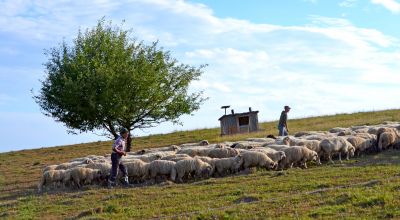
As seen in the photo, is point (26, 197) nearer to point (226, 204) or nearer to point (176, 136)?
point (226, 204)

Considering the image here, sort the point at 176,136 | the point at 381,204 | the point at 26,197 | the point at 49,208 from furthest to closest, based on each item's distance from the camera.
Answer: the point at 176,136, the point at 26,197, the point at 49,208, the point at 381,204

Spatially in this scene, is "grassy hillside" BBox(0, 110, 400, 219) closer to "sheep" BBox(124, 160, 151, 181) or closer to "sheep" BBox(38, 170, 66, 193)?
"sheep" BBox(38, 170, 66, 193)

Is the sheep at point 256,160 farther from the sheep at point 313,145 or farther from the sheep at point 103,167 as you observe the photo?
the sheep at point 103,167

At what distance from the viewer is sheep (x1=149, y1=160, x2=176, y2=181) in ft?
67.1

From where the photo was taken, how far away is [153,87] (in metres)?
36.3

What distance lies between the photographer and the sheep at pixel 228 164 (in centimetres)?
2089

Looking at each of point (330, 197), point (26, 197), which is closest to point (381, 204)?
point (330, 197)

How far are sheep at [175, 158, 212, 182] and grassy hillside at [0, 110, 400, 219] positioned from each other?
94 centimetres

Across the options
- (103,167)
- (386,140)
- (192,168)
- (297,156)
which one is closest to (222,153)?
(192,168)

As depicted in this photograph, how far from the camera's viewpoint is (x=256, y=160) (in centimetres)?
2100

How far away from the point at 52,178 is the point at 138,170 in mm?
3235

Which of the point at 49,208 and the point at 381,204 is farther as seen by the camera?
the point at 49,208

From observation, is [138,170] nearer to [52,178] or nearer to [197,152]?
[52,178]

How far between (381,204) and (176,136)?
3725 cm
